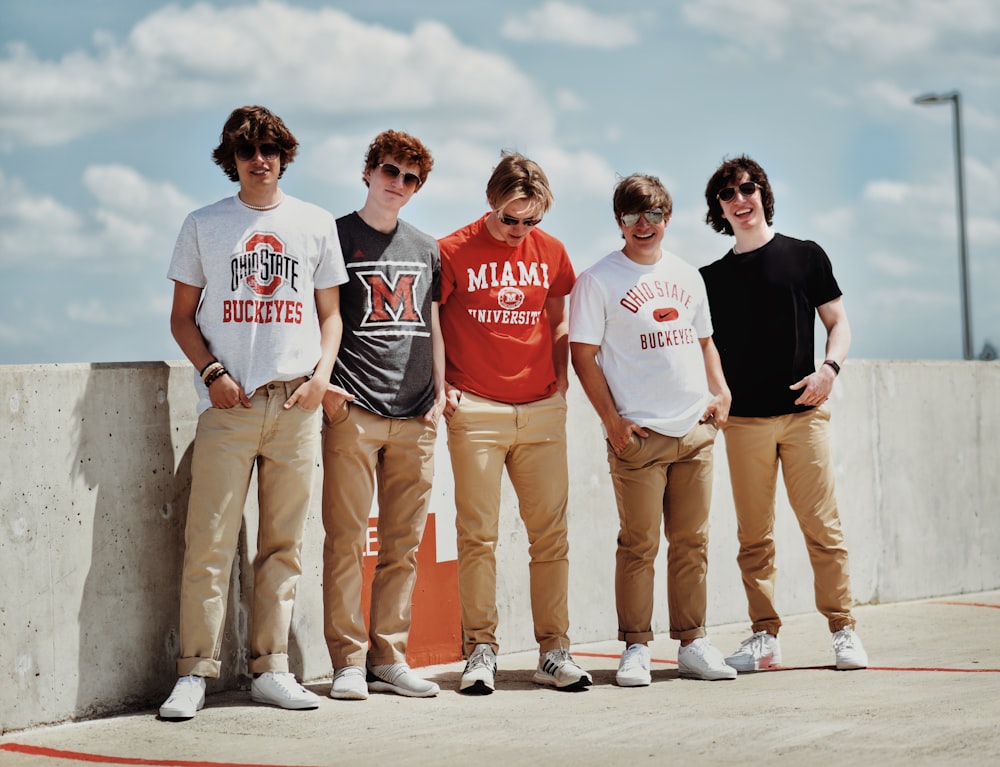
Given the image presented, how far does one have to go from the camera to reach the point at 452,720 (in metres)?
4.52

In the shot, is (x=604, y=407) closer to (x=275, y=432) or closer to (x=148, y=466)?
(x=275, y=432)

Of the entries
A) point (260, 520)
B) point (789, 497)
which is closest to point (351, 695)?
point (260, 520)

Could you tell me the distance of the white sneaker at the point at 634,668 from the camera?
5.11 m

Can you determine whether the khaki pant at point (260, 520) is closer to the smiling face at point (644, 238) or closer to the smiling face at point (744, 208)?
the smiling face at point (644, 238)

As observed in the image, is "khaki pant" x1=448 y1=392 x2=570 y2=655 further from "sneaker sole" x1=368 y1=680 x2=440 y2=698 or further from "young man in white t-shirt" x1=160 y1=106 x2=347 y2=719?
"young man in white t-shirt" x1=160 y1=106 x2=347 y2=719

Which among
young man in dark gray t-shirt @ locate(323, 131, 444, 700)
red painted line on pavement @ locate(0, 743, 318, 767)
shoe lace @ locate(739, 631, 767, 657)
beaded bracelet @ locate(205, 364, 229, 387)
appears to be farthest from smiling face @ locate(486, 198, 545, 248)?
red painted line on pavement @ locate(0, 743, 318, 767)

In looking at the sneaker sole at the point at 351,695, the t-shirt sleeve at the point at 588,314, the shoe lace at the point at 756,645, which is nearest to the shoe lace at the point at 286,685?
the sneaker sole at the point at 351,695

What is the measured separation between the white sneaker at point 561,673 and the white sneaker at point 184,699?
1392 millimetres

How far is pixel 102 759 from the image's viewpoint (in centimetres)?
405

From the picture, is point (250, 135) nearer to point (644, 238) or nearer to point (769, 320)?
point (644, 238)

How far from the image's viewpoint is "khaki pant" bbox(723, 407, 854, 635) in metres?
5.43

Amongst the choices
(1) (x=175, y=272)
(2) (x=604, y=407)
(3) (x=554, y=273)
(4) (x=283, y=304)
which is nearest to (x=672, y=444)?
(2) (x=604, y=407)

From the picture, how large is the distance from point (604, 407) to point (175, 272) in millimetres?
1772

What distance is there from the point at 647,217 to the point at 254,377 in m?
1.72
